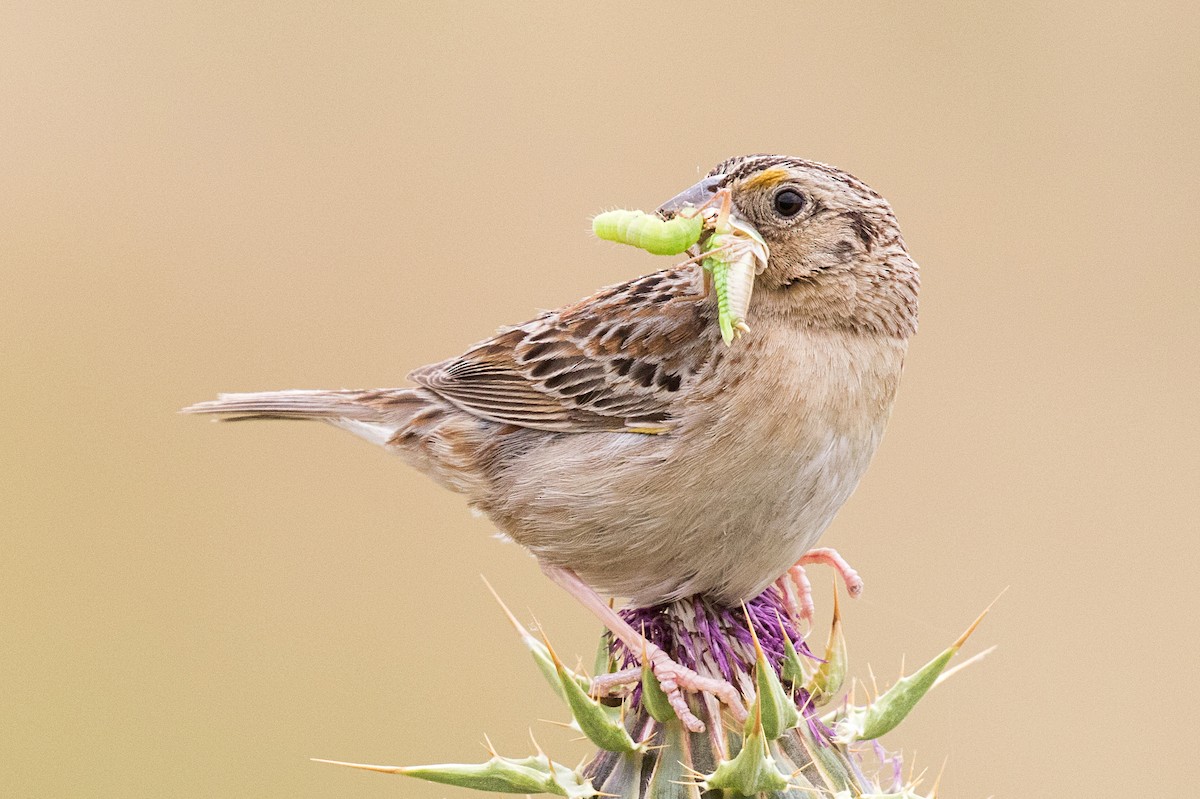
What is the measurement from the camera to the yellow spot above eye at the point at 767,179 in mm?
3441

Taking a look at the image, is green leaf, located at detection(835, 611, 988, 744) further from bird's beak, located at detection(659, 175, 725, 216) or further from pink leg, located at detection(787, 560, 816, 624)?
bird's beak, located at detection(659, 175, 725, 216)

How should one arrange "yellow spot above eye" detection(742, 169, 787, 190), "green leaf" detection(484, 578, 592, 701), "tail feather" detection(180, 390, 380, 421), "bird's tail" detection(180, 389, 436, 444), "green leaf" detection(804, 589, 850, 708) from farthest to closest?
1. "tail feather" detection(180, 390, 380, 421)
2. "bird's tail" detection(180, 389, 436, 444)
3. "yellow spot above eye" detection(742, 169, 787, 190)
4. "green leaf" detection(804, 589, 850, 708)
5. "green leaf" detection(484, 578, 592, 701)

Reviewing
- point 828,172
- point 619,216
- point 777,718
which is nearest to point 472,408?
point 619,216

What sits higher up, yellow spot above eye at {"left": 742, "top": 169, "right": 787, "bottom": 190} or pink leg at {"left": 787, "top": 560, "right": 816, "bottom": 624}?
yellow spot above eye at {"left": 742, "top": 169, "right": 787, "bottom": 190}

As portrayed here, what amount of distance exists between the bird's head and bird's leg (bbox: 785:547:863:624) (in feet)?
2.32

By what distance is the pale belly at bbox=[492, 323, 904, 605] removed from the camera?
11.0 feet

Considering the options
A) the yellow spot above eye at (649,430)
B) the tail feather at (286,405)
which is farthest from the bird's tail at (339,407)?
the yellow spot above eye at (649,430)

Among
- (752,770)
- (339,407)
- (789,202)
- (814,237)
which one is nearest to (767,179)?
(789,202)

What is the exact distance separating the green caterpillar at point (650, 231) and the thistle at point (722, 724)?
37.1 inches

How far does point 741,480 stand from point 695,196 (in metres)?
0.80

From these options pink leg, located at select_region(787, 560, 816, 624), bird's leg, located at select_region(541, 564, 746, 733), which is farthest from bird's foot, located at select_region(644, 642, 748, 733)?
pink leg, located at select_region(787, 560, 816, 624)

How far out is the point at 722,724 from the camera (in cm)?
300

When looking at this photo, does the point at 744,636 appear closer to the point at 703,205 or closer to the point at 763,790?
the point at 763,790

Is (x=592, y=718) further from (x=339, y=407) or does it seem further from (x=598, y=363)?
(x=339, y=407)
